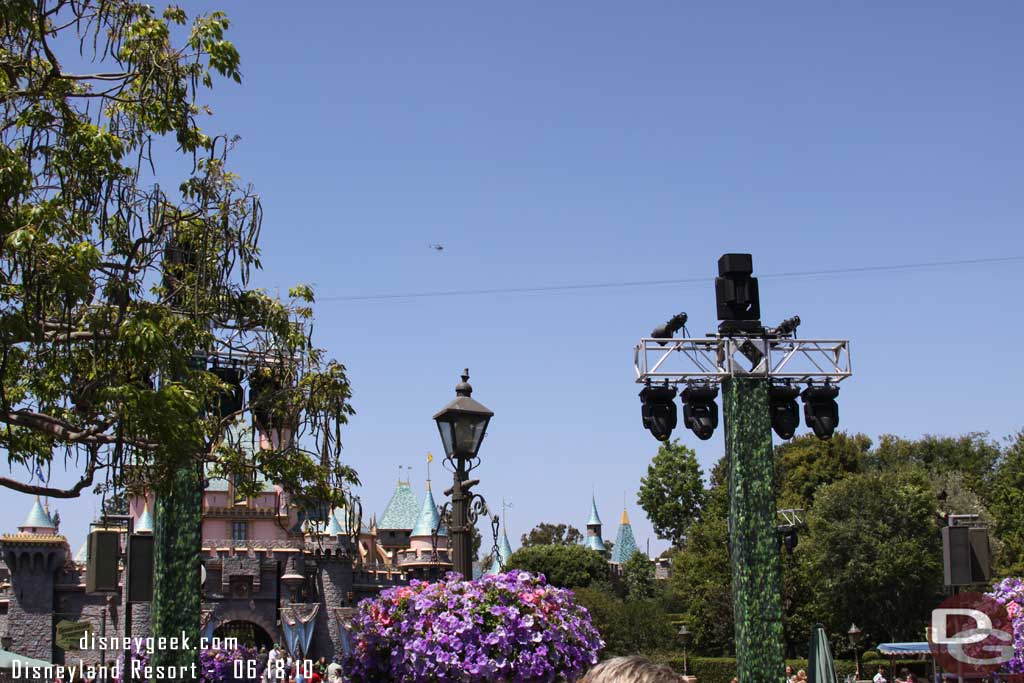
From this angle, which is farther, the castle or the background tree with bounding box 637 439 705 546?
the background tree with bounding box 637 439 705 546

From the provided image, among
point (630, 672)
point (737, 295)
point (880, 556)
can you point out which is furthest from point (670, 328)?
point (880, 556)

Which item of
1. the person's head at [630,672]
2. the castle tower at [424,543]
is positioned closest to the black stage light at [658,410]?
the person's head at [630,672]

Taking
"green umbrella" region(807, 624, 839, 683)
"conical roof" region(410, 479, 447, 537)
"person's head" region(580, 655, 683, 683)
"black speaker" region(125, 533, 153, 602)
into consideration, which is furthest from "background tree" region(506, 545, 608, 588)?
"person's head" region(580, 655, 683, 683)

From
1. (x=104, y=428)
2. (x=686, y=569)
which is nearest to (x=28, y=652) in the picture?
(x=686, y=569)

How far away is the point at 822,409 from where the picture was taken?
19469 millimetres

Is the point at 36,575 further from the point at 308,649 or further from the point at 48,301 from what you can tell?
the point at 48,301

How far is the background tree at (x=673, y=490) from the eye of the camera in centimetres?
7294

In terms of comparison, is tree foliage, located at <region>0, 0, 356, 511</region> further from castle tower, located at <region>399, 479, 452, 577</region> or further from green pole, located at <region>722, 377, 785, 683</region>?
castle tower, located at <region>399, 479, 452, 577</region>

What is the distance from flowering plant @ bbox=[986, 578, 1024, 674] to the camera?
21.0 m

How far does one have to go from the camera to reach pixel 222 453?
524 inches

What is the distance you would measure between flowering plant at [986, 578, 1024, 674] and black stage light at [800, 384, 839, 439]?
5.20 m

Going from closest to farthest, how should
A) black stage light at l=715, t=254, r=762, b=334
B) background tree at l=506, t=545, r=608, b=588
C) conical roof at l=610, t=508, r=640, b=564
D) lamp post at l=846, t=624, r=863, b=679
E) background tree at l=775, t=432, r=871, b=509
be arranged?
black stage light at l=715, t=254, r=762, b=334 < lamp post at l=846, t=624, r=863, b=679 < background tree at l=775, t=432, r=871, b=509 < background tree at l=506, t=545, r=608, b=588 < conical roof at l=610, t=508, r=640, b=564

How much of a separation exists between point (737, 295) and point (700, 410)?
2618 millimetres

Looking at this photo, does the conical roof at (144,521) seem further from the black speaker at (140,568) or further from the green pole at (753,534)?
the black speaker at (140,568)
